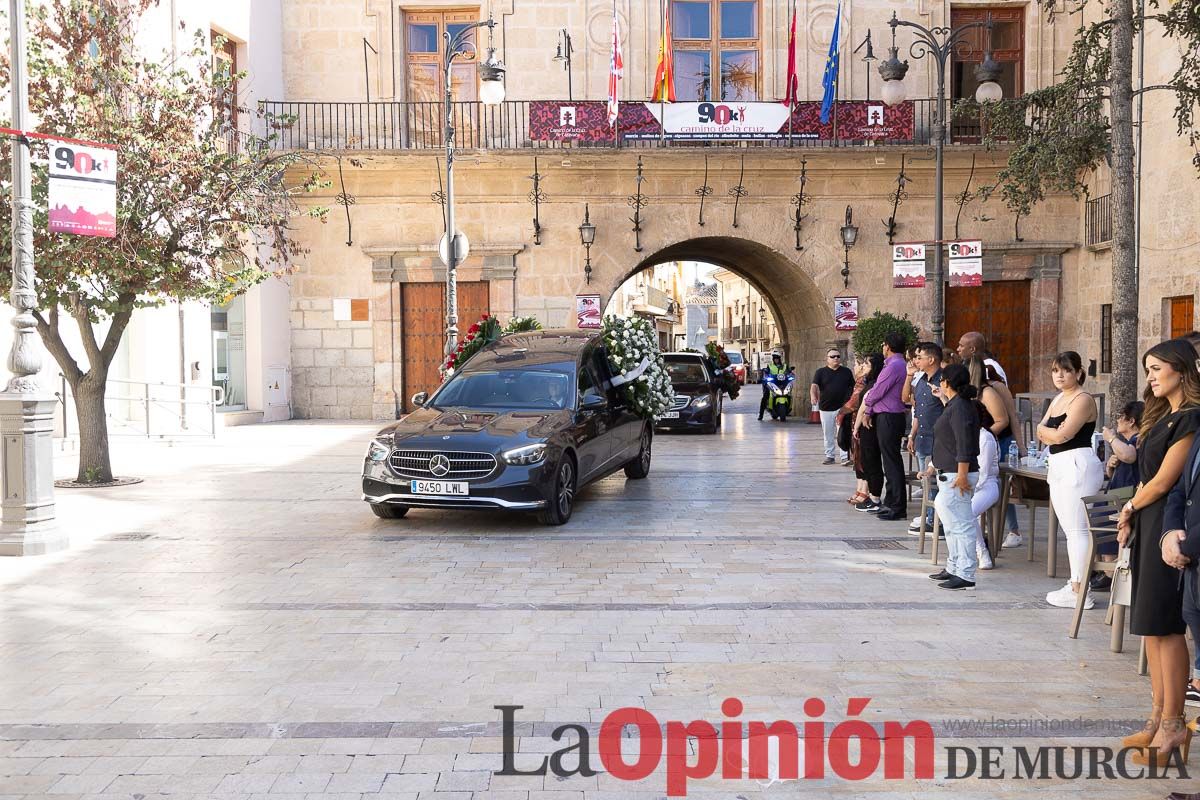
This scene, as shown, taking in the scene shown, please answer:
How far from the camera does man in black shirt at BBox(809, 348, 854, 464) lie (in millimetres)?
15148

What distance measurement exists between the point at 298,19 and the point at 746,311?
228ft

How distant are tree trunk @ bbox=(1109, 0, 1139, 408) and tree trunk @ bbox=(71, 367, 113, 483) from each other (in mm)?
11575

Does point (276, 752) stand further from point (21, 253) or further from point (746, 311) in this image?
point (746, 311)

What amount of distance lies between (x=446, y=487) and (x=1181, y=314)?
49.6 feet

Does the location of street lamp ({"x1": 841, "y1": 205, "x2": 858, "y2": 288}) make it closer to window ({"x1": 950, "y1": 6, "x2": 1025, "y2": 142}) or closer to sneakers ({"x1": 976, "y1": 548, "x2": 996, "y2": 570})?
window ({"x1": 950, "y1": 6, "x2": 1025, "y2": 142})

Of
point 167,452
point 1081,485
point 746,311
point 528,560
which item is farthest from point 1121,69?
point 746,311

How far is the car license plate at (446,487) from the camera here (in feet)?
30.6

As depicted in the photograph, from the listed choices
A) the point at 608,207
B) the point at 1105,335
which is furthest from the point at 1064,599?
the point at 608,207

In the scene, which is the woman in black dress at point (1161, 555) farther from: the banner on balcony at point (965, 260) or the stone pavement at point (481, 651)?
the banner on balcony at point (965, 260)

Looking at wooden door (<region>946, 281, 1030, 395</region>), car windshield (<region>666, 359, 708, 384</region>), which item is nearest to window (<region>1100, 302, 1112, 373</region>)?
wooden door (<region>946, 281, 1030, 395</region>)

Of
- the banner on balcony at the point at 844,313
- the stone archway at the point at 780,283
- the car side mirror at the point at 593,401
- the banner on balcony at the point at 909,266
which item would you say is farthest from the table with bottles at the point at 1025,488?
the stone archway at the point at 780,283

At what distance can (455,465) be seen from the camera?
9.39m

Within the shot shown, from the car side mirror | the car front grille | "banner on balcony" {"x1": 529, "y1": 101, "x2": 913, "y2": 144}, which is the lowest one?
the car front grille

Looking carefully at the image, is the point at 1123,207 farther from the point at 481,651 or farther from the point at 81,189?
the point at 81,189
